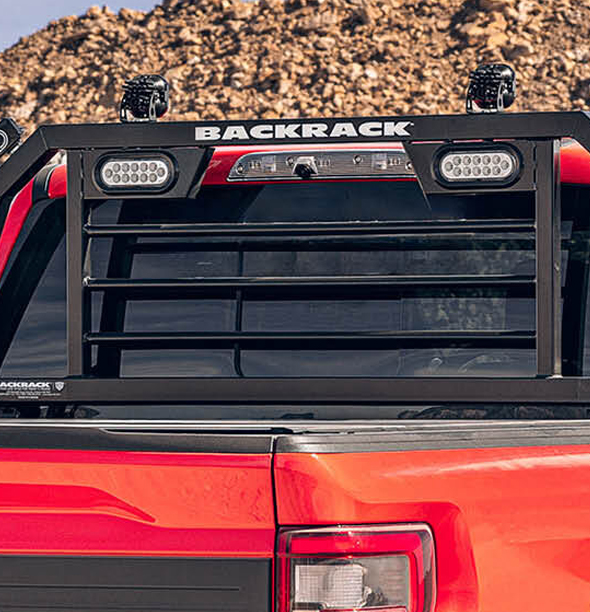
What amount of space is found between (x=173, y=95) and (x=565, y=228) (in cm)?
2859

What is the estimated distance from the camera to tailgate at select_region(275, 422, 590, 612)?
1854 millimetres

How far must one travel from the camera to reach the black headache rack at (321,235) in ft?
8.57

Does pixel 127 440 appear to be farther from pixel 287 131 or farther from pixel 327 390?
pixel 287 131

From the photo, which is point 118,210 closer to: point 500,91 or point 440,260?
point 440,260

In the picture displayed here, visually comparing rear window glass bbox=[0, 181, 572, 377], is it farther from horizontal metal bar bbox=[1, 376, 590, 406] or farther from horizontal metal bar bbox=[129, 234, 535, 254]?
horizontal metal bar bbox=[1, 376, 590, 406]

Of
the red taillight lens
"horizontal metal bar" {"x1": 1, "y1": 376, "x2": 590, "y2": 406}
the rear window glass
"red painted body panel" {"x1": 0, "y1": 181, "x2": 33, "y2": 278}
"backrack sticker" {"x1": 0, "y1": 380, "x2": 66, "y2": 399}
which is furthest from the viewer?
"red painted body panel" {"x1": 0, "y1": 181, "x2": 33, "y2": 278}

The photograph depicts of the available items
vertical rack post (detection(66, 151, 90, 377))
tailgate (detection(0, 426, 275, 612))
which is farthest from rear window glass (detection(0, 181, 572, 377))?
tailgate (detection(0, 426, 275, 612))

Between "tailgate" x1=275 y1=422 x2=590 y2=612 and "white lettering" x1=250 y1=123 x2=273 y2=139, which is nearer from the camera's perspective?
"tailgate" x1=275 y1=422 x2=590 y2=612

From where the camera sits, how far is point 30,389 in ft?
9.14

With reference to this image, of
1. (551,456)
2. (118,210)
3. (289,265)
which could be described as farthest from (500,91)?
(551,456)

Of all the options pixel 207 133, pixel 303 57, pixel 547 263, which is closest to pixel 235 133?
pixel 207 133

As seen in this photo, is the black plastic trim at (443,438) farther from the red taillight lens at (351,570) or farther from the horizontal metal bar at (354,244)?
the horizontal metal bar at (354,244)

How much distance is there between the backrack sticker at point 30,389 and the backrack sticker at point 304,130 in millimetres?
735

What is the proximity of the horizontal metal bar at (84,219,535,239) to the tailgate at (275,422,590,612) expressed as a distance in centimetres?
96
